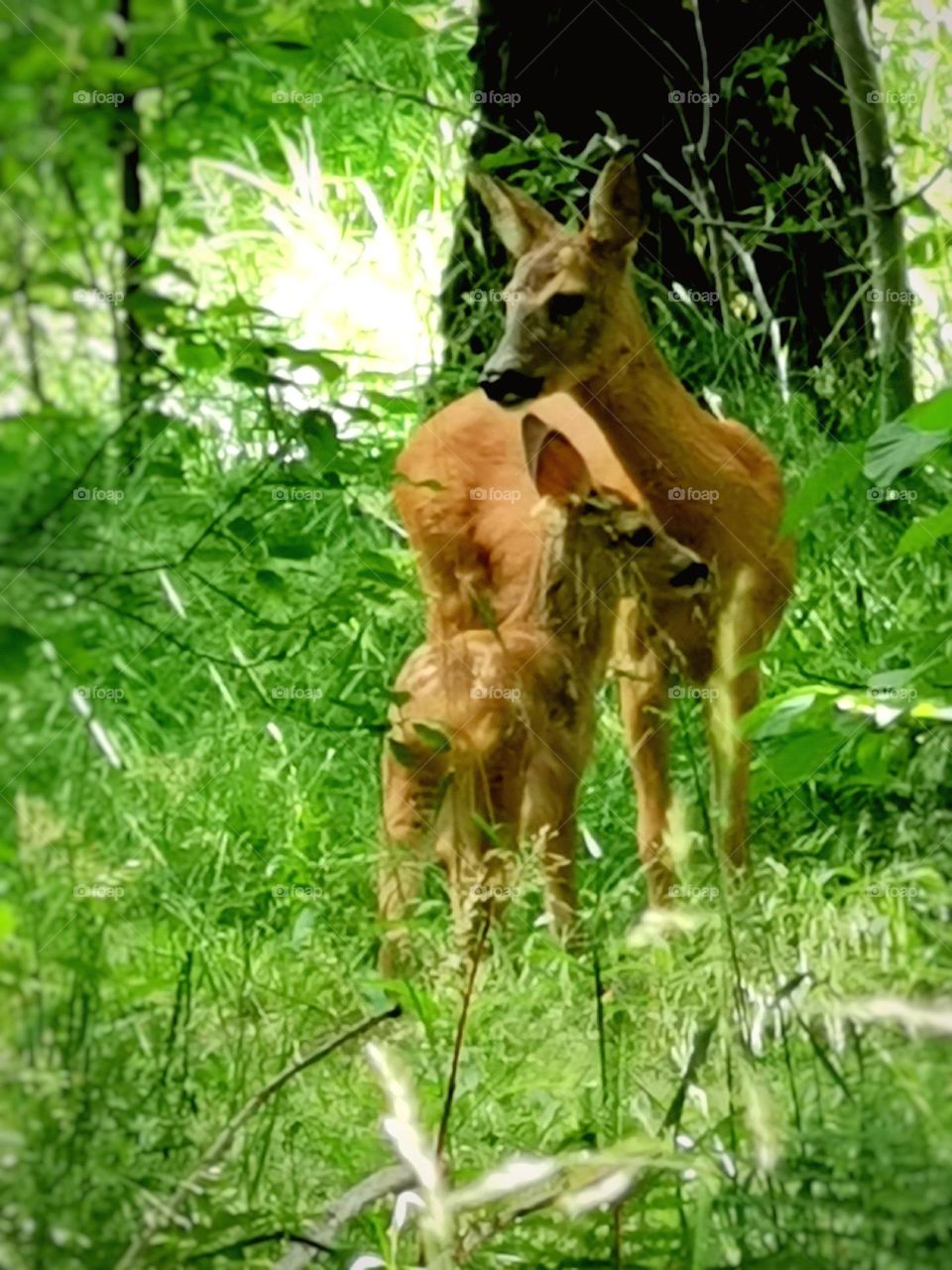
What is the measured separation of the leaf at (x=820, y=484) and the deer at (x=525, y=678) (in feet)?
0.30

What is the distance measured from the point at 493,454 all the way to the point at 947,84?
1.79 ft

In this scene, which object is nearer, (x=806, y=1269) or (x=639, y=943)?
A: (x=806, y=1269)

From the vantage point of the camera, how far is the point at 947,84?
1.44 m

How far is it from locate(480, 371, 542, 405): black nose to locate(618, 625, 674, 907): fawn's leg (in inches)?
8.8

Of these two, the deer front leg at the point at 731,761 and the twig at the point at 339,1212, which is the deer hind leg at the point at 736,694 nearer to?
the deer front leg at the point at 731,761

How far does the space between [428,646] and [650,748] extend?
21 centimetres

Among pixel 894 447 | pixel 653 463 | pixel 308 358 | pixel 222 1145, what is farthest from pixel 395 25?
pixel 222 1145

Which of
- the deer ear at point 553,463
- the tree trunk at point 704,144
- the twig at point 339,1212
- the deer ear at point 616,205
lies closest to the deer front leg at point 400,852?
the twig at point 339,1212

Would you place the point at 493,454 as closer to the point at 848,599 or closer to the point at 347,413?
the point at 347,413

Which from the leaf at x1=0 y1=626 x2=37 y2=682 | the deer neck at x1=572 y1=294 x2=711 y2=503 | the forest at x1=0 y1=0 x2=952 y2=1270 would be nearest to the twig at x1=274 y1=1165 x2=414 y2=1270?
the forest at x1=0 y1=0 x2=952 y2=1270

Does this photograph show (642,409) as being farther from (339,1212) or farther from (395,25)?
(339,1212)

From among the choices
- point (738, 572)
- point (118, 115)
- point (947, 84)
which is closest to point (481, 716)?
point (738, 572)

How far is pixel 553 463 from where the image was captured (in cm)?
138

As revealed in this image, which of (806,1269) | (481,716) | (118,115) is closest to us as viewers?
(806,1269)
